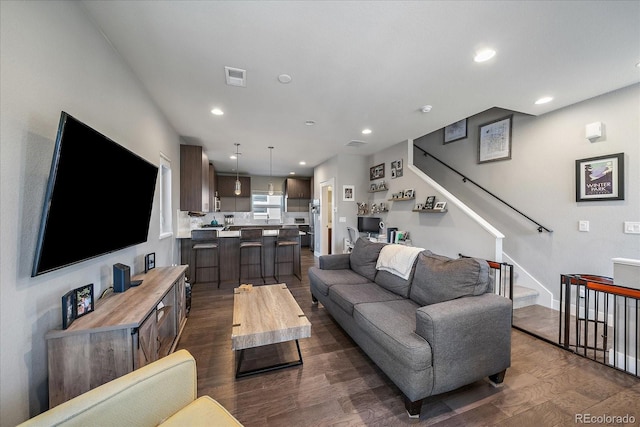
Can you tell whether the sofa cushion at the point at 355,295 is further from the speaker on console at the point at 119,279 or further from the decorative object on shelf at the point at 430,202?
the decorative object on shelf at the point at 430,202

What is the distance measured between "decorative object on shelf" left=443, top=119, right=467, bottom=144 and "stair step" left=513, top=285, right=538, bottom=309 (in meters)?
2.85

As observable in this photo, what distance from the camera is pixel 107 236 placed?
176 cm

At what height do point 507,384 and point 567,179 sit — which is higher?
point 567,179

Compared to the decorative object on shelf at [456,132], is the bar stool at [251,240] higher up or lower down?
lower down

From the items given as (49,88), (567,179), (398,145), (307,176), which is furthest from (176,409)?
(307,176)

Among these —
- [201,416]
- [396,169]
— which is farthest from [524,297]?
[201,416]

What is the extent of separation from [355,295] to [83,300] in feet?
6.97

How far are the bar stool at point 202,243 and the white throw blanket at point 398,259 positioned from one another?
3054mm

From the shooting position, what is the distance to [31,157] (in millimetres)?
1263

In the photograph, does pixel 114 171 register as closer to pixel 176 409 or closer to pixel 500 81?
pixel 176 409

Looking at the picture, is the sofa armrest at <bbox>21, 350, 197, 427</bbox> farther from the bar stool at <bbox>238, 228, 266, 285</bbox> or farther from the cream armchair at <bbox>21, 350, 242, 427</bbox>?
the bar stool at <bbox>238, 228, 266, 285</bbox>

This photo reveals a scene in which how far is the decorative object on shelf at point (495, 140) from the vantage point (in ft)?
12.6

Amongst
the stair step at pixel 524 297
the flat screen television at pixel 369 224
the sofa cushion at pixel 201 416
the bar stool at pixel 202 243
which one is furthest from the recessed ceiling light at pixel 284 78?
the stair step at pixel 524 297

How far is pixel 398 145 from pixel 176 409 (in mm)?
5156
